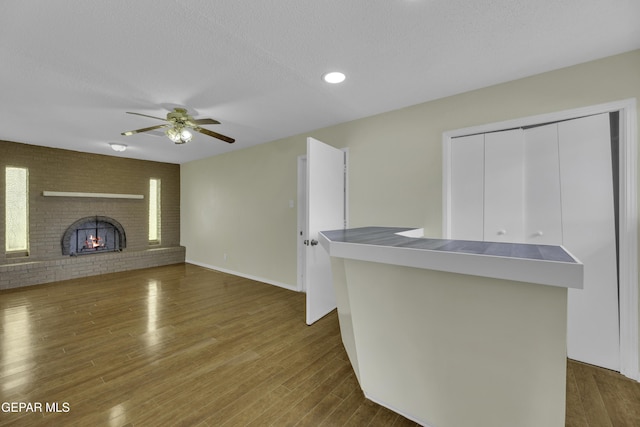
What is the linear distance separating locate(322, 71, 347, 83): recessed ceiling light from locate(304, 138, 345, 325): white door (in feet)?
2.18

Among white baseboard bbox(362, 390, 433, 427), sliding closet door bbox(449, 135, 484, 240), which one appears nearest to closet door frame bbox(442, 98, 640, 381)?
sliding closet door bbox(449, 135, 484, 240)

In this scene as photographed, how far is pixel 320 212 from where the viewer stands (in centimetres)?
300

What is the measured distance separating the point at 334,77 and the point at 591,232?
8.13ft

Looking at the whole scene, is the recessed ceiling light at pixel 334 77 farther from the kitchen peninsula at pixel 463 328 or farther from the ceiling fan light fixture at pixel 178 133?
the ceiling fan light fixture at pixel 178 133

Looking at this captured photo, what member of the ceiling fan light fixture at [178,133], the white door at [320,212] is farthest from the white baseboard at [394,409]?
the ceiling fan light fixture at [178,133]

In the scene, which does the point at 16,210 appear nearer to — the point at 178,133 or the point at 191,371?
the point at 178,133

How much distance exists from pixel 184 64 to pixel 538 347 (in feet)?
9.28

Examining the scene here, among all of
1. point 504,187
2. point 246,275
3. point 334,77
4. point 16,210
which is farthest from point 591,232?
point 16,210

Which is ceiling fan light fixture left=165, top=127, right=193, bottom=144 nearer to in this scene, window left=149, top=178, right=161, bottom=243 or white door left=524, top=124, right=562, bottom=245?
white door left=524, top=124, right=562, bottom=245

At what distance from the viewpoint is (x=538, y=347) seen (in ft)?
3.55

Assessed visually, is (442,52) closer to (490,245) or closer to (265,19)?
(265,19)

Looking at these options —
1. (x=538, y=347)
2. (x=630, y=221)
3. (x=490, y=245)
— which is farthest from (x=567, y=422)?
(x=630, y=221)

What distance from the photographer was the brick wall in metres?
4.34

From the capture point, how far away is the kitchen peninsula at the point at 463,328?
3.47 feet
